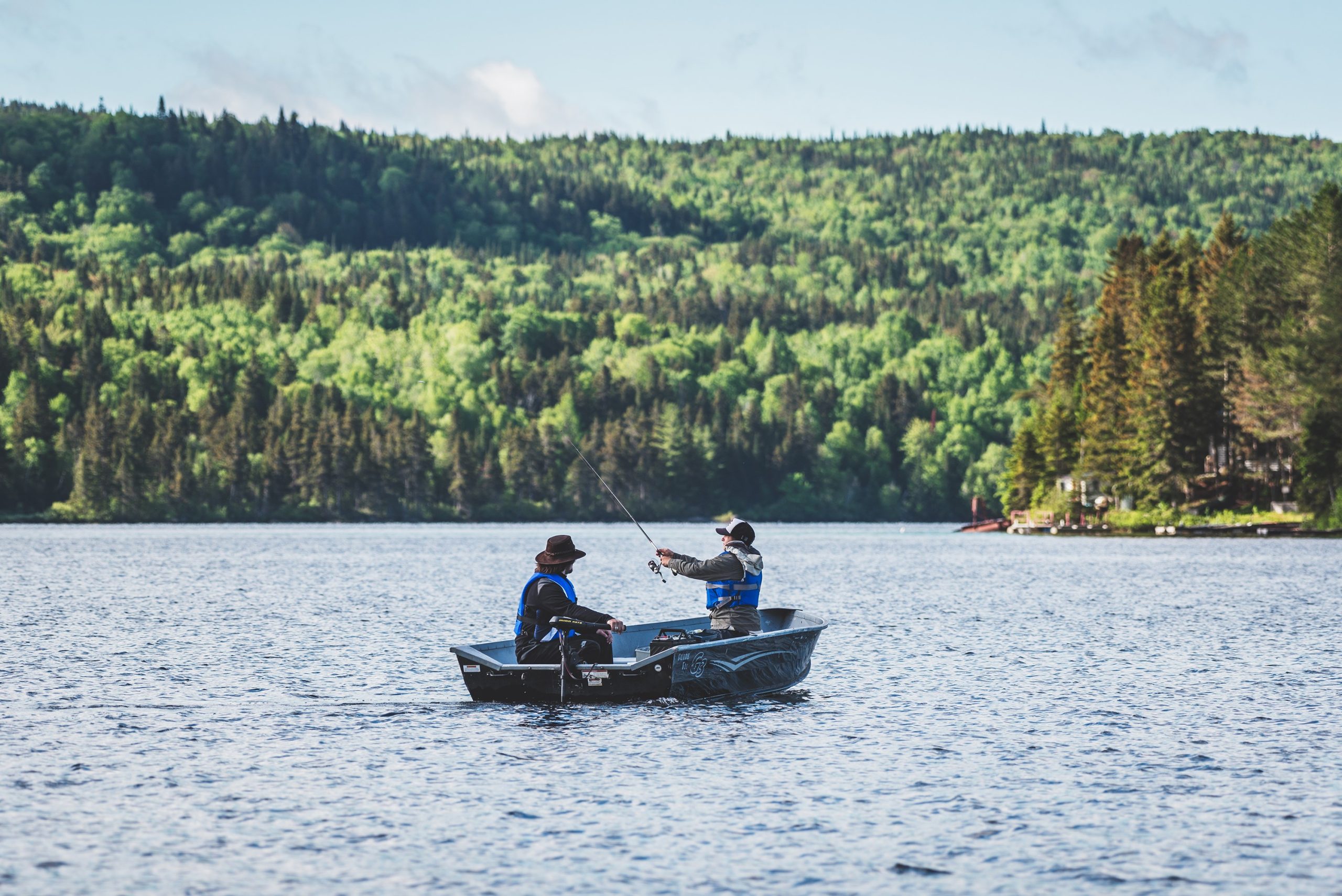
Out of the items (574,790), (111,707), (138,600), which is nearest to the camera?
(574,790)

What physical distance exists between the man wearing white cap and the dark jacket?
278 centimetres

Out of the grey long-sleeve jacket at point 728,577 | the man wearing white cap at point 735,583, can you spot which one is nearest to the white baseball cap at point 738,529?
the man wearing white cap at point 735,583

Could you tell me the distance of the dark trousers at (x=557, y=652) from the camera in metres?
27.8

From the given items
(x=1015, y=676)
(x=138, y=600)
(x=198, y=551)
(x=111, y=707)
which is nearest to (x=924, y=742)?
(x=1015, y=676)

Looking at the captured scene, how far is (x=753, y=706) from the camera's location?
30.1m

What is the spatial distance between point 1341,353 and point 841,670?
7196 cm

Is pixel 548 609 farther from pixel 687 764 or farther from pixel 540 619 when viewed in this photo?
pixel 687 764

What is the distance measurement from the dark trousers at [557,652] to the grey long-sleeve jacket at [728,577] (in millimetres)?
2262

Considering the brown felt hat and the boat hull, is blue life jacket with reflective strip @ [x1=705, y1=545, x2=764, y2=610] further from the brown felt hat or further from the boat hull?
the brown felt hat

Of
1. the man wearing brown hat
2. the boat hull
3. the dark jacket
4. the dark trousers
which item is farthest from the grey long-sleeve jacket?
the dark jacket

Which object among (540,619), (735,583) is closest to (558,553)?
(540,619)

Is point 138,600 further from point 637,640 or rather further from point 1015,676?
point 1015,676

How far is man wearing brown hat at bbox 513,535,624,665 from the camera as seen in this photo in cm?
2775

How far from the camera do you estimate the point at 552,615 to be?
1094 inches
